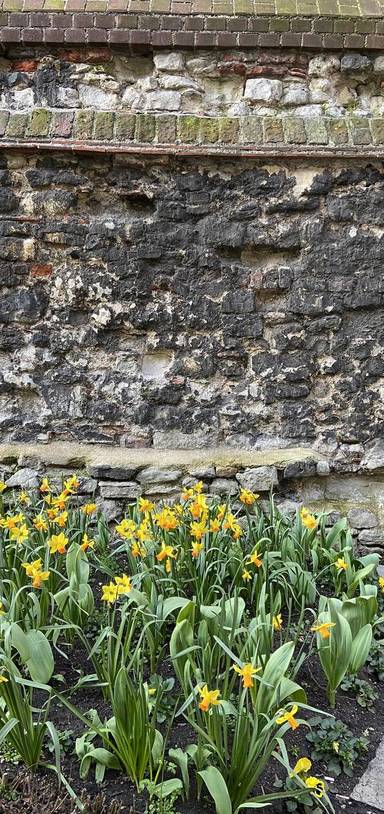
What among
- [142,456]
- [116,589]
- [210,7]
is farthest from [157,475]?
[210,7]

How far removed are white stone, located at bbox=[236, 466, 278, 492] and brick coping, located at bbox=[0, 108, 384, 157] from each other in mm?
2007

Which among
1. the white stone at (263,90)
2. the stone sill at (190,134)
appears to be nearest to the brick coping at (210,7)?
the white stone at (263,90)

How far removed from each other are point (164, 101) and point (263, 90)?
25.4 inches

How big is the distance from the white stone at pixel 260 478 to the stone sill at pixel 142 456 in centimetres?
4

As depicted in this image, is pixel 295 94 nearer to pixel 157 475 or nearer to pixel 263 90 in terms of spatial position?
pixel 263 90

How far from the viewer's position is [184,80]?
176 inches

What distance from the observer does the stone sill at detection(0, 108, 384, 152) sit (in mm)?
4301

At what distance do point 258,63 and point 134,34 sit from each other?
807mm

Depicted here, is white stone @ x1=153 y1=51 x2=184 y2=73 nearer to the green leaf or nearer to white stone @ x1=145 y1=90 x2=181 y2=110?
white stone @ x1=145 y1=90 x2=181 y2=110

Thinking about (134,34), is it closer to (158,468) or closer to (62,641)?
(158,468)

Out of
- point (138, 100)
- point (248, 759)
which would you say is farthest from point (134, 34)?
point (248, 759)

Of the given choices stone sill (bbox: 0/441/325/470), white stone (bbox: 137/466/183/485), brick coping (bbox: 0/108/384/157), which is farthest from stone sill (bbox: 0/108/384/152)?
white stone (bbox: 137/466/183/485)

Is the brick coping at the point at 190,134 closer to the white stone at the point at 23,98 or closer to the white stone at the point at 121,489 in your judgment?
the white stone at the point at 23,98

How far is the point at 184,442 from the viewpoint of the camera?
4648 mm
